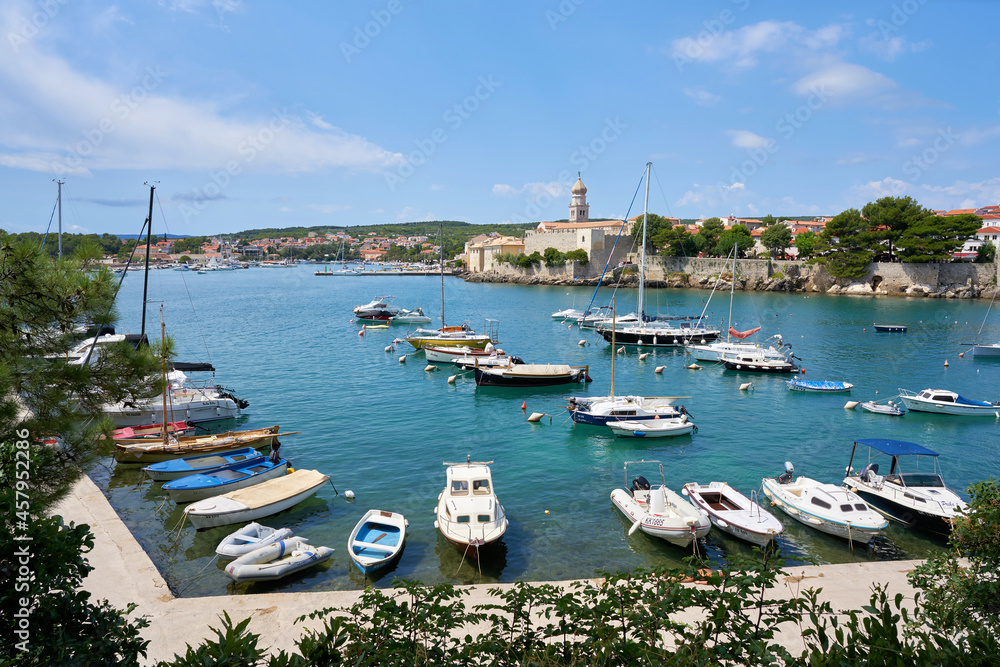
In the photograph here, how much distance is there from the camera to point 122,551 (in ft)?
33.8

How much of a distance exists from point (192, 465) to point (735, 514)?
14220 millimetres

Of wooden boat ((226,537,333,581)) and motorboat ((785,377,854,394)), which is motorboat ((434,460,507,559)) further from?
motorboat ((785,377,854,394))

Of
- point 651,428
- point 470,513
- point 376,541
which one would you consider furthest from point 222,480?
point 651,428

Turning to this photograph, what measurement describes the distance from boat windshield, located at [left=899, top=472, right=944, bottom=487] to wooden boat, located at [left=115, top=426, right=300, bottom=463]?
17.2 metres

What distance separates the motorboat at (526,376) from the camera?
2692 cm

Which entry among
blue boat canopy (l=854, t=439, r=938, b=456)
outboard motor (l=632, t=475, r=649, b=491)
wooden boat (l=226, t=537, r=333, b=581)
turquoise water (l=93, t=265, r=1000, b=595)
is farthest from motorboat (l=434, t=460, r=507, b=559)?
blue boat canopy (l=854, t=439, r=938, b=456)

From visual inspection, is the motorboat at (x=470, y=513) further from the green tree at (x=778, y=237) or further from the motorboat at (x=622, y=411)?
the green tree at (x=778, y=237)

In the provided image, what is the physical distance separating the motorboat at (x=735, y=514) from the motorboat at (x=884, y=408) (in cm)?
1373

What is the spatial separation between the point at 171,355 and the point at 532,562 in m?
7.92

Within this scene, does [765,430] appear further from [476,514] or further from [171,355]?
[171,355]

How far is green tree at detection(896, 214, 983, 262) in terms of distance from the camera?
6575 centimetres

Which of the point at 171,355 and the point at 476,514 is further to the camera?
the point at 476,514

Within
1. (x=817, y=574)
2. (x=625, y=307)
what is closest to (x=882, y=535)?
(x=817, y=574)

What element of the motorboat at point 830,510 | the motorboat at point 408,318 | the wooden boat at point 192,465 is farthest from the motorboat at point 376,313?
the motorboat at point 830,510
